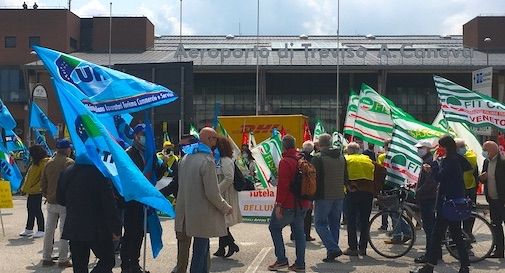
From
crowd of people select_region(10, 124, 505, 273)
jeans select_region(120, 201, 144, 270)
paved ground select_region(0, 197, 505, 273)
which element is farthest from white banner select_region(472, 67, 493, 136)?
jeans select_region(120, 201, 144, 270)

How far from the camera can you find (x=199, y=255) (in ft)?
23.7

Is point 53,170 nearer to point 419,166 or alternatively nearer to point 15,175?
point 15,175

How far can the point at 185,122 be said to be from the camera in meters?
9.42

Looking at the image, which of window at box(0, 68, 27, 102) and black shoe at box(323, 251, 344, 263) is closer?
black shoe at box(323, 251, 344, 263)

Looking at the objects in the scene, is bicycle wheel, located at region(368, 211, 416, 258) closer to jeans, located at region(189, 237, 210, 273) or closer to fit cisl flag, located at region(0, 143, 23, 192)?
jeans, located at region(189, 237, 210, 273)

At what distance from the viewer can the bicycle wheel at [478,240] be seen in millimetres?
9570

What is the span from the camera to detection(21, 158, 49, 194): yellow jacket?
38.9ft

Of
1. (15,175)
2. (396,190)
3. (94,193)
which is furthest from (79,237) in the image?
(15,175)

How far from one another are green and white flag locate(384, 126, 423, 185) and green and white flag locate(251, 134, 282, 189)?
9.42ft

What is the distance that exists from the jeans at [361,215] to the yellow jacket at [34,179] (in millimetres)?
5708

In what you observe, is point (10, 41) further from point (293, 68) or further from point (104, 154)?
point (104, 154)

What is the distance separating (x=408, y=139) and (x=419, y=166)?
51cm

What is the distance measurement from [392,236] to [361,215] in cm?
61

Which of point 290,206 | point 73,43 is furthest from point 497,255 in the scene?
point 73,43
